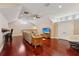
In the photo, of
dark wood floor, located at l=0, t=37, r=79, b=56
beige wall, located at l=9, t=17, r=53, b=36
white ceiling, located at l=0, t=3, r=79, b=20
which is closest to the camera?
white ceiling, located at l=0, t=3, r=79, b=20

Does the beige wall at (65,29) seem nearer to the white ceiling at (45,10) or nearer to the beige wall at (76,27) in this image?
the beige wall at (76,27)

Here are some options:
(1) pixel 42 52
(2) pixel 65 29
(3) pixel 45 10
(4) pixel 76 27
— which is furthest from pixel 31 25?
(1) pixel 42 52

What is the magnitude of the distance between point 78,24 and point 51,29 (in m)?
0.34

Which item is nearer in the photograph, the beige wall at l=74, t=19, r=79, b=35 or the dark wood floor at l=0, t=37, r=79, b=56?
the beige wall at l=74, t=19, r=79, b=35

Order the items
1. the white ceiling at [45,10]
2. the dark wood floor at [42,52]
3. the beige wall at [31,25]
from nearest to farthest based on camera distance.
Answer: the white ceiling at [45,10] < the beige wall at [31,25] < the dark wood floor at [42,52]

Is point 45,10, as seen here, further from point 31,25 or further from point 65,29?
A: point 65,29

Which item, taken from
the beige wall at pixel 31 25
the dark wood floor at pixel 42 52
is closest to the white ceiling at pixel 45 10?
the beige wall at pixel 31 25

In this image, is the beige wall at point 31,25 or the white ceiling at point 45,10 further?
the beige wall at point 31,25

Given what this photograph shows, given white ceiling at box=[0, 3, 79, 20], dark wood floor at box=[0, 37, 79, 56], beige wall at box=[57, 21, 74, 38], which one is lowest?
dark wood floor at box=[0, 37, 79, 56]

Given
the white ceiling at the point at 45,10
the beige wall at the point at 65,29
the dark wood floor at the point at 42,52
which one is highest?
the white ceiling at the point at 45,10

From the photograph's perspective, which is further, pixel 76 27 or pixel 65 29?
pixel 65 29

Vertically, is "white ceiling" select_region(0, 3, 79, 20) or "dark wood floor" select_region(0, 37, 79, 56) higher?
"white ceiling" select_region(0, 3, 79, 20)

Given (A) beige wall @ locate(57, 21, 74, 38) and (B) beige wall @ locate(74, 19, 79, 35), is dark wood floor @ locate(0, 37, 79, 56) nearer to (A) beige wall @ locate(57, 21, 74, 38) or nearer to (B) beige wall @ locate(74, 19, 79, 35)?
Result: (A) beige wall @ locate(57, 21, 74, 38)

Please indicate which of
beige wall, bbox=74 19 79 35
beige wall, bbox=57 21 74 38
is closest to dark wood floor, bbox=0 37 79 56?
beige wall, bbox=57 21 74 38
